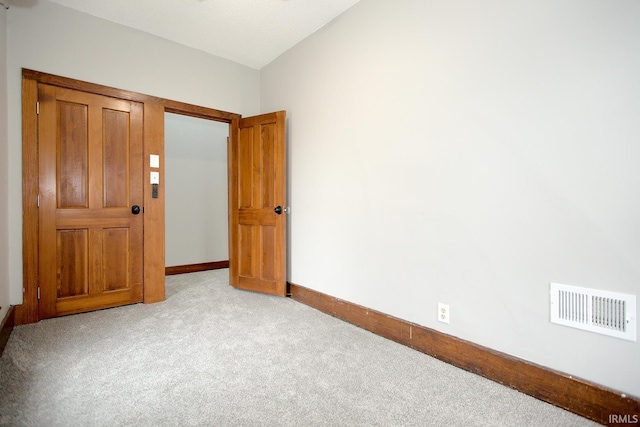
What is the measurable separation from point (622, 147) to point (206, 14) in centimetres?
322

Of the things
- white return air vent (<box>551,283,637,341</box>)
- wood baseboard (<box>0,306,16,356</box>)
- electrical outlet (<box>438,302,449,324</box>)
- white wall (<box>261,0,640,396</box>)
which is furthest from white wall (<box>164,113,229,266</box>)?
white return air vent (<box>551,283,637,341</box>)

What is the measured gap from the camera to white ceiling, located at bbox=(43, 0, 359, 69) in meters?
2.63

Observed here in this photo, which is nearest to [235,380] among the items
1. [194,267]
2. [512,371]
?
[512,371]

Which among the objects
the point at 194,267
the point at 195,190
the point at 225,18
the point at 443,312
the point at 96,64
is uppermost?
the point at 225,18

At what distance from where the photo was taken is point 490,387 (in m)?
1.65

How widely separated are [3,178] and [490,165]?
3551 millimetres

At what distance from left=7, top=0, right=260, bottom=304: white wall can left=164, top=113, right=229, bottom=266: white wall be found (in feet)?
4.61

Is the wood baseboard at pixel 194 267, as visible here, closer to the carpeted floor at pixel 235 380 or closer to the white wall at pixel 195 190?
the white wall at pixel 195 190

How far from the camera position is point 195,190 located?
475 centimetres

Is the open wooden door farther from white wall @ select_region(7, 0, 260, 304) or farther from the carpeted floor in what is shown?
the carpeted floor

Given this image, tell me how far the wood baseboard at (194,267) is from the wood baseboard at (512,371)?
309 cm

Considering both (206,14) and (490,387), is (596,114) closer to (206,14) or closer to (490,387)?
(490,387)

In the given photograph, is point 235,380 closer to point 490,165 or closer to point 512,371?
point 512,371

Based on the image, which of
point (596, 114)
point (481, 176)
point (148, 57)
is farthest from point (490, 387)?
point (148, 57)
